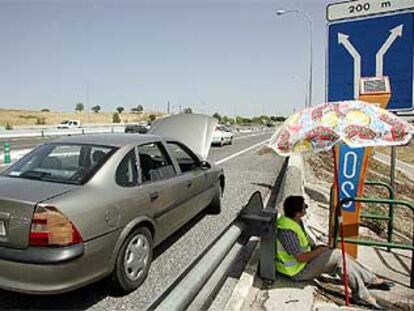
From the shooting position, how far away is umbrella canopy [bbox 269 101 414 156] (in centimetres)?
366

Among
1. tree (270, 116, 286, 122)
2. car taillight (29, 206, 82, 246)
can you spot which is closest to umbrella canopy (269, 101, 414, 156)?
car taillight (29, 206, 82, 246)

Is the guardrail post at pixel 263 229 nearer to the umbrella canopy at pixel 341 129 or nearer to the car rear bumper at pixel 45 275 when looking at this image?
the umbrella canopy at pixel 341 129

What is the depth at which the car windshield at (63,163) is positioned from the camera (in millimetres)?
4125

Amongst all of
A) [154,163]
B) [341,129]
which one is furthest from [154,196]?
[341,129]

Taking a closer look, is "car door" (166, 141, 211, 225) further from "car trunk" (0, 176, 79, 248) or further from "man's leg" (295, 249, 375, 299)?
"car trunk" (0, 176, 79, 248)

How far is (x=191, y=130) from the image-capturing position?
9328mm

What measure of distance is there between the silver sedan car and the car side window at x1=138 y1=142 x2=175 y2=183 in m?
0.02

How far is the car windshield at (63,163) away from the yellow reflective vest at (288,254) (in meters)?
2.01

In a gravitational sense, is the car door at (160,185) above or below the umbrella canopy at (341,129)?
below

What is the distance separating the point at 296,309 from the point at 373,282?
1305 mm

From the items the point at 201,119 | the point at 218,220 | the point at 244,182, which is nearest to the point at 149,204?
the point at 218,220

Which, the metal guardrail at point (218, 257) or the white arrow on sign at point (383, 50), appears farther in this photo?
the white arrow on sign at point (383, 50)

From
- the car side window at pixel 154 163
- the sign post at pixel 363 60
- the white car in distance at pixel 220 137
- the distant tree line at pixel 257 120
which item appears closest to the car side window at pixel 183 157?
the car side window at pixel 154 163

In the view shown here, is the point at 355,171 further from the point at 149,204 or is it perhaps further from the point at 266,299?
the point at 149,204
